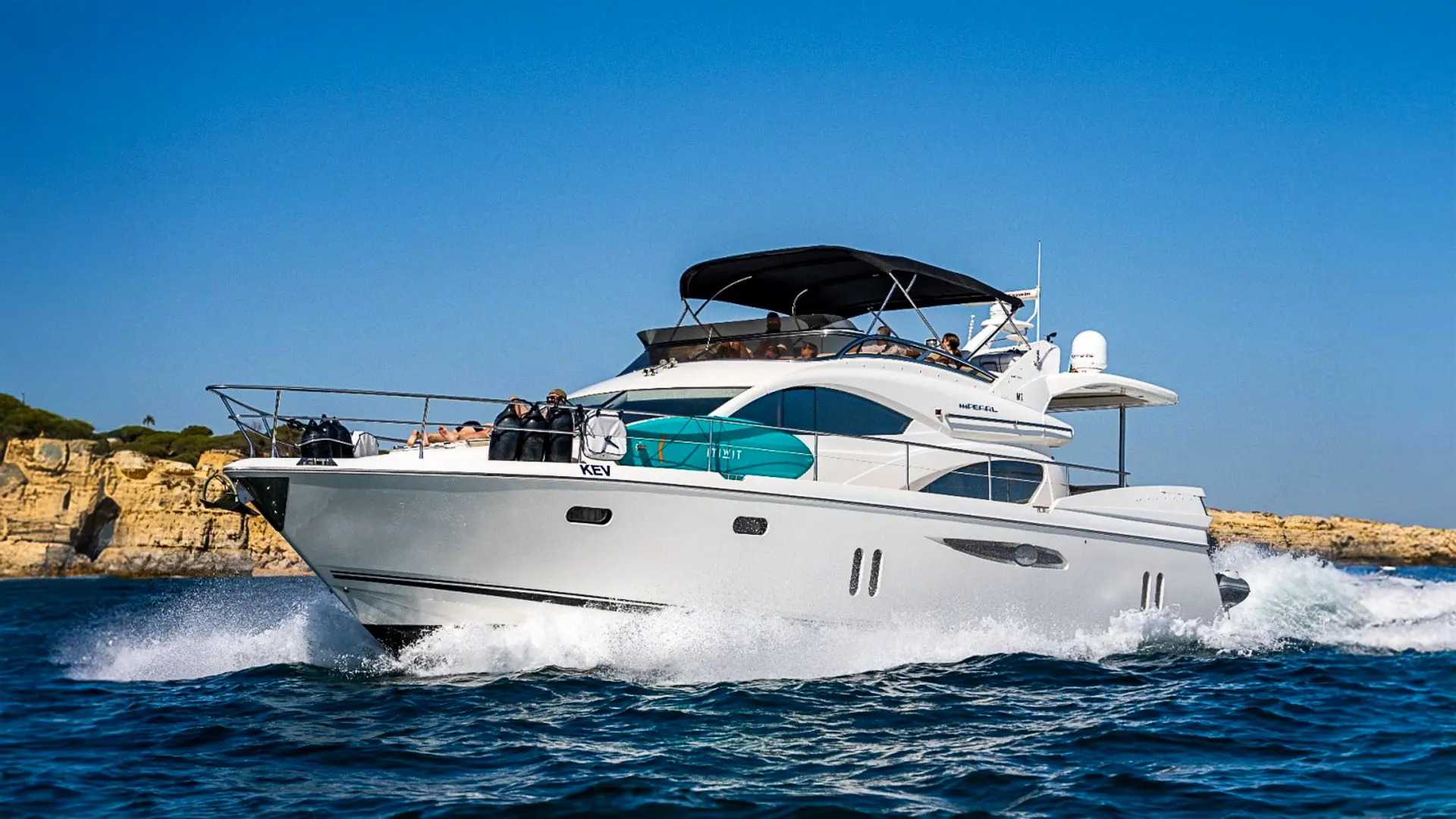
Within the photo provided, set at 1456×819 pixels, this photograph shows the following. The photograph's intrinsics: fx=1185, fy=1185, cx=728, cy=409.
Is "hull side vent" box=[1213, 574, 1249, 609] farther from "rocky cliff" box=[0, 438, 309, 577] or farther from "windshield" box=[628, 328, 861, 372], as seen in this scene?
"rocky cliff" box=[0, 438, 309, 577]

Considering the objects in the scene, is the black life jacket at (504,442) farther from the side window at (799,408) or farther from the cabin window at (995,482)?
the cabin window at (995,482)

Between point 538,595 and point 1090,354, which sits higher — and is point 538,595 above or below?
below

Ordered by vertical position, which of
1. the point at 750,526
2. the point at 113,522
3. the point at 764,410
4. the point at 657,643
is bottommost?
the point at 113,522

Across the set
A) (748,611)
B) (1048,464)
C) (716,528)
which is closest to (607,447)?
(716,528)

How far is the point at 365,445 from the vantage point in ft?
33.4

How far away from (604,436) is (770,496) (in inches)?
59.2

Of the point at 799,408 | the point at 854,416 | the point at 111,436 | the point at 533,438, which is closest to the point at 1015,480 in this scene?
the point at 854,416

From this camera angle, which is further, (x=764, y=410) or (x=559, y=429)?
(x=764, y=410)

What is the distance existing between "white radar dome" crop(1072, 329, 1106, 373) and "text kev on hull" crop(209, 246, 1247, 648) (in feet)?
1.35

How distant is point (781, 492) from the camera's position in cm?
984

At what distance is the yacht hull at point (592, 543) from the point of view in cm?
922

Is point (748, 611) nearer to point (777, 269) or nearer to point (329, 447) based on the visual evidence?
point (329, 447)

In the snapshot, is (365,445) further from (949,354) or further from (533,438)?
(949,354)

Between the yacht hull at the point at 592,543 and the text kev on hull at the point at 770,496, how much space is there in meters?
0.02
